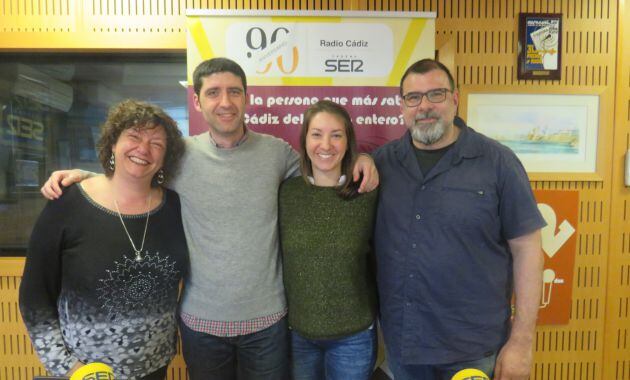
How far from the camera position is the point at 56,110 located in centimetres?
254

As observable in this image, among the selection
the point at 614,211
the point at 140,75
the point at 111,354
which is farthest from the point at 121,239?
the point at 614,211

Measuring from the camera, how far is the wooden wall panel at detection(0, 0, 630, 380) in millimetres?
2287

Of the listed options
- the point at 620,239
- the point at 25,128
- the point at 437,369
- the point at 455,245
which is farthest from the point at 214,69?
the point at 620,239

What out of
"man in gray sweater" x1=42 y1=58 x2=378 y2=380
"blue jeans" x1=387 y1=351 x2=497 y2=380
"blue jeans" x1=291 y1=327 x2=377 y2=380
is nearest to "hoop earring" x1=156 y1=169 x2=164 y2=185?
"man in gray sweater" x1=42 y1=58 x2=378 y2=380

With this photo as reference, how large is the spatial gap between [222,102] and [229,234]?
518 millimetres

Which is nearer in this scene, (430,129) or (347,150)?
(430,129)

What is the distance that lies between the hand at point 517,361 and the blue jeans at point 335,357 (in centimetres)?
50

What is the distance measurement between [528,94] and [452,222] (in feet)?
4.47

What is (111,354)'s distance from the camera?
1436 mm

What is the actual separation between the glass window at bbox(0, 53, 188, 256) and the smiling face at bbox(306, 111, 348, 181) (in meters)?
1.29

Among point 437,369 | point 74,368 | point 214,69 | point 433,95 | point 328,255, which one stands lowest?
point 437,369

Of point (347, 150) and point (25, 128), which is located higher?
point (25, 128)

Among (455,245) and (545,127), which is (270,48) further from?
(545,127)

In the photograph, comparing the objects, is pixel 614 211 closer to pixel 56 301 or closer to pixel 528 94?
pixel 528 94
